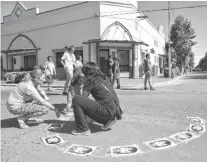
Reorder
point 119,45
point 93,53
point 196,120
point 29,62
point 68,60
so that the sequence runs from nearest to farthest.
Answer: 1. point 196,120
2. point 68,60
3. point 93,53
4. point 119,45
5. point 29,62

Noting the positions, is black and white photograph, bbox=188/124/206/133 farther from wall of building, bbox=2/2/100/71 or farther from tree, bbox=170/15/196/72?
tree, bbox=170/15/196/72

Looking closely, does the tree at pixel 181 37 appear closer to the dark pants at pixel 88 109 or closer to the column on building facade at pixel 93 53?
the column on building facade at pixel 93 53

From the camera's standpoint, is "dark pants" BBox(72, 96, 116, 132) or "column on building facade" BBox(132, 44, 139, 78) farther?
"column on building facade" BBox(132, 44, 139, 78)

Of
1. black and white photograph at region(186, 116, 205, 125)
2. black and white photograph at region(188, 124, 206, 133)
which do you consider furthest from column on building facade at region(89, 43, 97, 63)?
black and white photograph at region(188, 124, 206, 133)

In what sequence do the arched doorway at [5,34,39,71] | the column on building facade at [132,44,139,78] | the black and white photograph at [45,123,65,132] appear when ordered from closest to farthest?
the black and white photograph at [45,123,65,132], the column on building facade at [132,44,139,78], the arched doorway at [5,34,39,71]

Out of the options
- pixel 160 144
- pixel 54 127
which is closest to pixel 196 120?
pixel 160 144

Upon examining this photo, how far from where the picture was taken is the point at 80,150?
335cm

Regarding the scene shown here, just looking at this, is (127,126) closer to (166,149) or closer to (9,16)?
(166,149)

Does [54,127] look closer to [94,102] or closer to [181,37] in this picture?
[94,102]

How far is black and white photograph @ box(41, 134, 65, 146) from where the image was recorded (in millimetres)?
3670

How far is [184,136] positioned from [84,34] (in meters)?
17.1

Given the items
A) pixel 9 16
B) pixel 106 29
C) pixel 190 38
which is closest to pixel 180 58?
pixel 190 38

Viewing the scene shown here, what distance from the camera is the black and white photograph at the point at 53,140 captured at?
3.67 metres

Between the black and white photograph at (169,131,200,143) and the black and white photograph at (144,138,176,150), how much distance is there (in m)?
0.19
